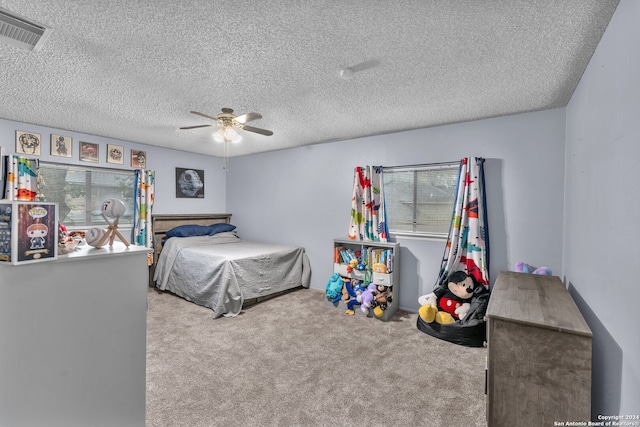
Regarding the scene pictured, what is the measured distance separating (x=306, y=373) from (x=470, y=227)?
85.7 inches

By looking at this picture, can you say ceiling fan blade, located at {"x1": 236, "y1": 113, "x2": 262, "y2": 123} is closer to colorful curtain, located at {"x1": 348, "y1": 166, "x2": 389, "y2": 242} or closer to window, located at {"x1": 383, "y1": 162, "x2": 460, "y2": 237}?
colorful curtain, located at {"x1": 348, "y1": 166, "x2": 389, "y2": 242}

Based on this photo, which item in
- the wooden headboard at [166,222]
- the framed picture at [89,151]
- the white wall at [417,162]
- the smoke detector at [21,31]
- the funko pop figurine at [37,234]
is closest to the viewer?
the funko pop figurine at [37,234]

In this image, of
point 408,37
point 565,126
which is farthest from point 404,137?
point 408,37

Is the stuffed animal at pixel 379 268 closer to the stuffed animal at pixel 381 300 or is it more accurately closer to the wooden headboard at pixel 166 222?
the stuffed animal at pixel 381 300

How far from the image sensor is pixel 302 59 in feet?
6.46

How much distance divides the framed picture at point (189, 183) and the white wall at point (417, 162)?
639 mm

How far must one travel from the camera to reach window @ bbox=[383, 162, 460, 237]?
3475 mm

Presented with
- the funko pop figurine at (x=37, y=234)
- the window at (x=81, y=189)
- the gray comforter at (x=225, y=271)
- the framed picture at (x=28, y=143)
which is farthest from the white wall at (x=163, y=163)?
the funko pop figurine at (x=37, y=234)

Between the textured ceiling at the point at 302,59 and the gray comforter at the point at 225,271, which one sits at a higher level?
the textured ceiling at the point at 302,59

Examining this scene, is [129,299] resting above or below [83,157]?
below

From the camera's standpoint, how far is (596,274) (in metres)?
1.68

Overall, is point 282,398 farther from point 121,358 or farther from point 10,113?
point 10,113

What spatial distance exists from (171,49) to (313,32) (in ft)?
3.00

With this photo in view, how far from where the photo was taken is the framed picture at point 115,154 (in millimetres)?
4246
